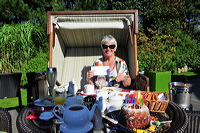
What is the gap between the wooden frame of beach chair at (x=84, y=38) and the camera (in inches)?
133

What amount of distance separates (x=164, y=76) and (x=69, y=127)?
4424 mm

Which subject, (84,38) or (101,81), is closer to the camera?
(101,81)

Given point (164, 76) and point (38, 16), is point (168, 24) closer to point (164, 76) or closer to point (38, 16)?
point (164, 76)

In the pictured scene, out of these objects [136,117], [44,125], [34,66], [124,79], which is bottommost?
[44,125]

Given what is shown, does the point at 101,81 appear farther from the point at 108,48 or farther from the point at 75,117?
the point at 75,117

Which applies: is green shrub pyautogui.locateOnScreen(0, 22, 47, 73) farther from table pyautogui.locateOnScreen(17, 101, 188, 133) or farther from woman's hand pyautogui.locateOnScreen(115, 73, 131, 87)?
table pyautogui.locateOnScreen(17, 101, 188, 133)

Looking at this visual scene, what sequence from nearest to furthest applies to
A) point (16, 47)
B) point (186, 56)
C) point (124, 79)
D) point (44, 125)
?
1. point (44, 125)
2. point (124, 79)
3. point (16, 47)
4. point (186, 56)

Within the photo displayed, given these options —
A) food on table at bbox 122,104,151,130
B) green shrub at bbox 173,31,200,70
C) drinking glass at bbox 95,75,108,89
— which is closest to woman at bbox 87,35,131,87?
drinking glass at bbox 95,75,108,89

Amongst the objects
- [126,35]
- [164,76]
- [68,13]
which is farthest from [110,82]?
[164,76]

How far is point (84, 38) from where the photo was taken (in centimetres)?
416

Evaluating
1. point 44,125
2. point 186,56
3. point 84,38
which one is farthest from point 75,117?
point 186,56

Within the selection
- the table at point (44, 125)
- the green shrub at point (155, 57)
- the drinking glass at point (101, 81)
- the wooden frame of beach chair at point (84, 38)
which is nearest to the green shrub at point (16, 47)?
the wooden frame of beach chair at point (84, 38)

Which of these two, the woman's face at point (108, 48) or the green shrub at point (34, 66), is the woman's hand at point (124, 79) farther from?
the green shrub at point (34, 66)

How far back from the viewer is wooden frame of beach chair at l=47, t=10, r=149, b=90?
133 inches
